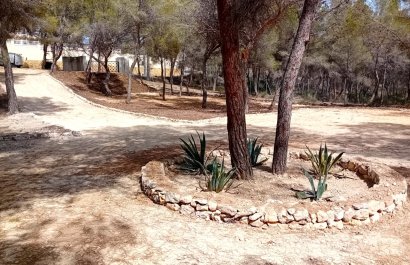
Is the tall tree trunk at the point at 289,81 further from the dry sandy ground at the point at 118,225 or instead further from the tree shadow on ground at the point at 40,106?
the tree shadow on ground at the point at 40,106

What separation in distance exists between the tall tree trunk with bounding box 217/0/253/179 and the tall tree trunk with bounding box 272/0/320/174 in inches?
32.1

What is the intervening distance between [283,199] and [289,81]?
2334mm

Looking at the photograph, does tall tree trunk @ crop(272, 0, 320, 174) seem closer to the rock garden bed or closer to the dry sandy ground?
the rock garden bed

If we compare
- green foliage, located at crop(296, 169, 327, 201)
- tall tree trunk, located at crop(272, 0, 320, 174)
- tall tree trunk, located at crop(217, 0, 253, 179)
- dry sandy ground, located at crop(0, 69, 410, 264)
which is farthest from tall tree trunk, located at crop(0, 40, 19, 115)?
green foliage, located at crop(296, 169, 327, 201)

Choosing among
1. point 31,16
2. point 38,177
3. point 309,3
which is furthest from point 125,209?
point 31,16

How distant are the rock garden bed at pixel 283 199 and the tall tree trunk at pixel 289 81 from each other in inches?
16.7

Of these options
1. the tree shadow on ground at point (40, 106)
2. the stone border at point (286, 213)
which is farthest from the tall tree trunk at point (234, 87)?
the tree shadow on ground at point (40, 106)

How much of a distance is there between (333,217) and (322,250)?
81 centimetres

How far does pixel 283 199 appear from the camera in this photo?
20.8 feet

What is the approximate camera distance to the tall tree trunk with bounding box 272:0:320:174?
724 centimetres

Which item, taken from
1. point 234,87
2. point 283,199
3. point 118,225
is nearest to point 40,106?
point 234,87

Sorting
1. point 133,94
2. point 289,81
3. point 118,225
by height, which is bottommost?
point 118,225

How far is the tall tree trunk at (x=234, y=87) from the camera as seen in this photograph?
6.62m

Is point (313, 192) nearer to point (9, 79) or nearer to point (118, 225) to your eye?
point (118, 225)
